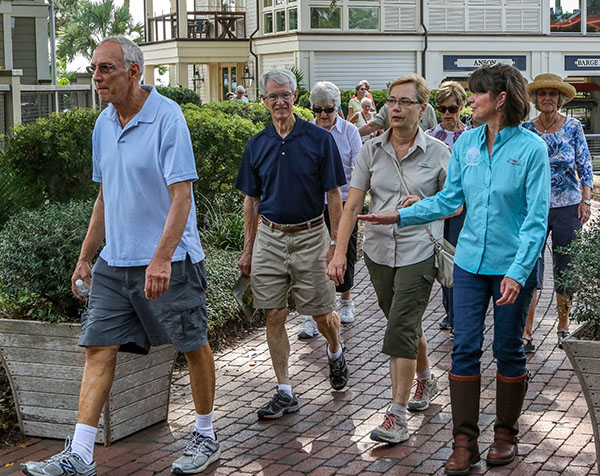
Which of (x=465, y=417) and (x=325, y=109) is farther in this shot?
(x=325, y=109)

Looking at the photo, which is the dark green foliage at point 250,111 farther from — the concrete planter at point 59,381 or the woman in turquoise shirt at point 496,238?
the woman in turquoise shirt at point 496,238

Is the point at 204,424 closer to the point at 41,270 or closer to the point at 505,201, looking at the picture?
the point at 41,270

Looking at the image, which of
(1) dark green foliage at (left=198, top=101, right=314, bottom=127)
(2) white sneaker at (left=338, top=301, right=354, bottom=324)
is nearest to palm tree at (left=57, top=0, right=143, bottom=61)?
(1) dark green foliage at (left=198, top=101, right=314, bottom=127)

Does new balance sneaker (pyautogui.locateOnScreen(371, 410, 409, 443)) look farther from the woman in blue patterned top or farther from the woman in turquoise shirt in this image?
the woman in blue patterned top

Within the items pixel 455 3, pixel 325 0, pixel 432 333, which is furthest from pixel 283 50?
pixel 432 333

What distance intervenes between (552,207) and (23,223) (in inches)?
152

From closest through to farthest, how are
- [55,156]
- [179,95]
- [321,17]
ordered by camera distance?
[55,156] → [179,95] → [321,17]

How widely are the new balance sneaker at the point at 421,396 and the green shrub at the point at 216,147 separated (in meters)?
5.85

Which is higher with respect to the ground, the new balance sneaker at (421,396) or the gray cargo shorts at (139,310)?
the gray cargo shorts at (139,310)

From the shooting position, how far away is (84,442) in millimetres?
4977

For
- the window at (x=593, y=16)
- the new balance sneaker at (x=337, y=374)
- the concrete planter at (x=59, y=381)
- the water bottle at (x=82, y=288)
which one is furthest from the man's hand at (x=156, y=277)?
the window at (x=593, y=16)

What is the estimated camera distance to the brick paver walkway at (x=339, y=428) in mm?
5305

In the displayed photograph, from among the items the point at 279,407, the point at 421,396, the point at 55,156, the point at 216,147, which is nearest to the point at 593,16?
the point at 216,147

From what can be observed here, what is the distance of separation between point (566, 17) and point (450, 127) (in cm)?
3459
